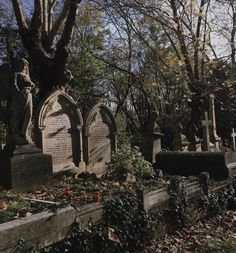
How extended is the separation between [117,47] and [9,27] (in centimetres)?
685

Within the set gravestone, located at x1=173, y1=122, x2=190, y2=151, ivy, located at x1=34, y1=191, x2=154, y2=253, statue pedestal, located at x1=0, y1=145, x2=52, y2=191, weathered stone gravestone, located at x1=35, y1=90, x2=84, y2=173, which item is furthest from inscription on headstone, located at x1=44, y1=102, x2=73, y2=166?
gravestone, located at x1=173, y1=122, x2=190, y2=151

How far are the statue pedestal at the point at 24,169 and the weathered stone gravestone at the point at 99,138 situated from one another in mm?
3515

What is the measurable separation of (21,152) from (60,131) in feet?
10.5

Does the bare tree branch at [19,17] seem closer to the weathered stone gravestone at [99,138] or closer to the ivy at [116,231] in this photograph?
the weathered stone gravestone at [99,138]

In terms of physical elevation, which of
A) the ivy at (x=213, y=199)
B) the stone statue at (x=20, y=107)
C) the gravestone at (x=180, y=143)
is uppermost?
the stone statue at (x=20, y=107)

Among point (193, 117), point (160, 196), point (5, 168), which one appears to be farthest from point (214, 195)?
point (193, 117)

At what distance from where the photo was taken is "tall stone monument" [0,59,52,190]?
9750 millimetres

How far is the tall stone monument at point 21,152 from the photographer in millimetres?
9750

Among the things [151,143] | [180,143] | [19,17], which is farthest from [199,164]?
[19,17]

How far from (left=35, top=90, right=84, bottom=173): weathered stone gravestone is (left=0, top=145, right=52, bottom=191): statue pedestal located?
2.07 meters

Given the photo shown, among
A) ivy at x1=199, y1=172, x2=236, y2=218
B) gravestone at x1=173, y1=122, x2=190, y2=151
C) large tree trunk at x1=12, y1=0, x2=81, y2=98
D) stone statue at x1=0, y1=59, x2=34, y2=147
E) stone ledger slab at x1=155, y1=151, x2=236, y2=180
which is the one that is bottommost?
ivy at x1=199, y1=172, x2=236, y2=218

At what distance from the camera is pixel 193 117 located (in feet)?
77.6

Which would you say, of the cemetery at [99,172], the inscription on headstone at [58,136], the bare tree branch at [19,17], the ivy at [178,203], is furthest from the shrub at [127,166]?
the bare tree branch at [19,17]

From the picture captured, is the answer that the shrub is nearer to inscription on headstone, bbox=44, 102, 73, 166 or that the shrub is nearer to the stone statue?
inscription on headstone, bbox=44, 102, 73, 166
